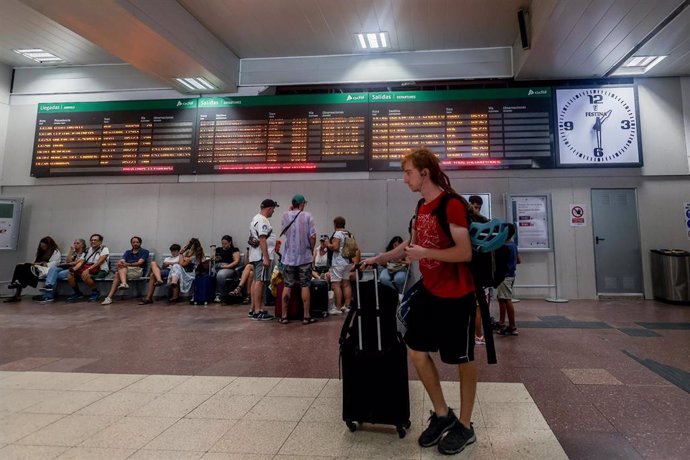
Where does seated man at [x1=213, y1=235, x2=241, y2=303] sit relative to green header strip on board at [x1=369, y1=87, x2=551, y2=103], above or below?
below

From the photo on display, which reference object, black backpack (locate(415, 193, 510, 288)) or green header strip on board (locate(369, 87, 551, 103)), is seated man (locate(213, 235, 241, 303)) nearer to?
green header strip on board (locate(369, 87, 551, 103))

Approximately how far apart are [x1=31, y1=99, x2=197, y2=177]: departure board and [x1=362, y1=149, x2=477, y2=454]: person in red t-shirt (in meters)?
7.01

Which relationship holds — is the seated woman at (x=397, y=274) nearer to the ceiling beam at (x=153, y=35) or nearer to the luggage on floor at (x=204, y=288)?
the luggage on floor at (x=204, y=288)

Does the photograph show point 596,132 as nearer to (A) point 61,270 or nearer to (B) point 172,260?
(B) point 172,260

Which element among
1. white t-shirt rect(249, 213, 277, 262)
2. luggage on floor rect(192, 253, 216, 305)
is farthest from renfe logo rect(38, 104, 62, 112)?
white t-shirt rect(249, 213, 277, 262)

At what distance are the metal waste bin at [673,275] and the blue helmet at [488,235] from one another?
7.04m

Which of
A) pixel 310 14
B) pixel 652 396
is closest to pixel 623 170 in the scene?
pixel 652 396

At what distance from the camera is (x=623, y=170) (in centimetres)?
695

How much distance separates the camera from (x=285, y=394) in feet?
8.18

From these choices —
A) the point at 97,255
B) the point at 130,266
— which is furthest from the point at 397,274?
the point at 97,255

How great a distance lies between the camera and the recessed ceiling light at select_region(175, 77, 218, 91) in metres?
7.24

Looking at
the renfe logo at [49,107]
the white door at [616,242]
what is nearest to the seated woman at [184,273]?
the renfe logo at [49,107]

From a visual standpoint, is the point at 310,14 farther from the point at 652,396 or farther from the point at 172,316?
the point at 652,396

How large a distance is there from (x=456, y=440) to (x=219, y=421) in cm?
135
